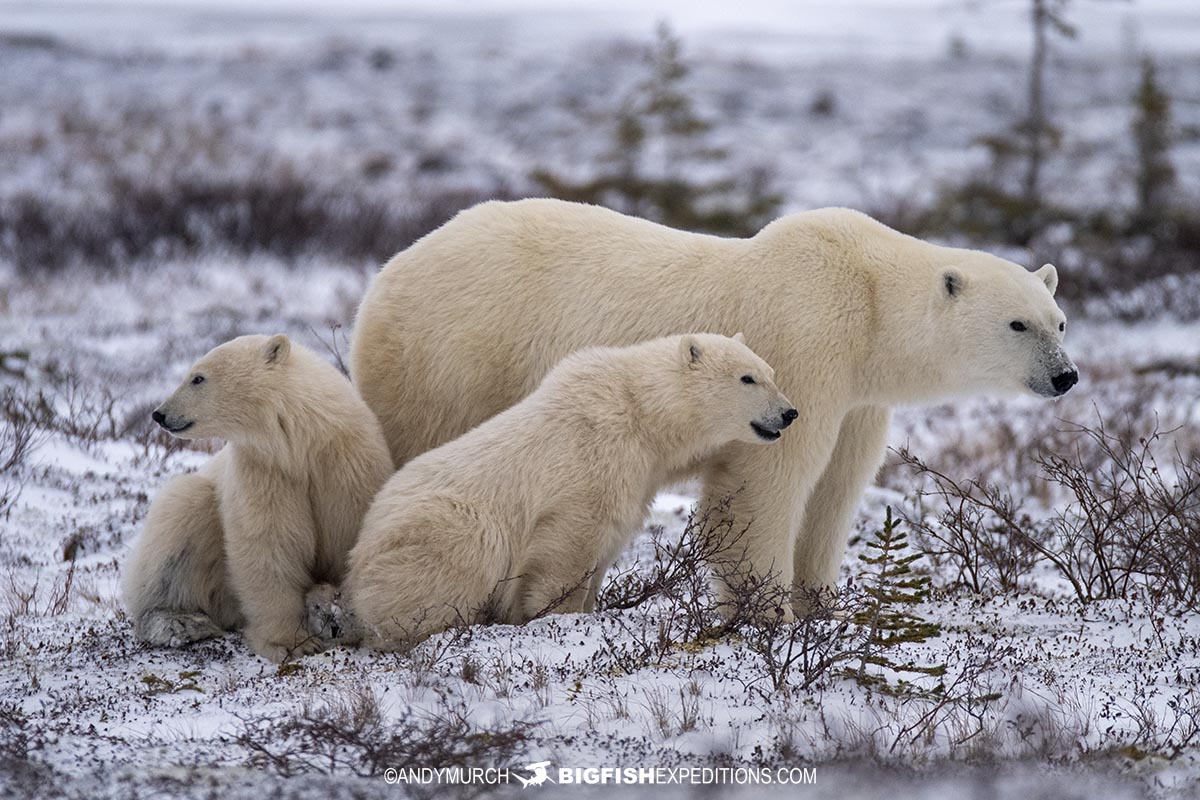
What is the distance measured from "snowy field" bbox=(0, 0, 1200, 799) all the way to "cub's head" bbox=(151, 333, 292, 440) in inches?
32.0

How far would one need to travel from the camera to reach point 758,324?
14.9 feet

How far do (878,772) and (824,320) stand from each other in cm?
179

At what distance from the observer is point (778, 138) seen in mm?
23688

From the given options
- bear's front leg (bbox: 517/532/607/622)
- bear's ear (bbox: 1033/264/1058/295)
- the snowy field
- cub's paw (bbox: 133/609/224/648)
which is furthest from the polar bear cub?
bear's ear (bbox: 1033/264/1058/295)

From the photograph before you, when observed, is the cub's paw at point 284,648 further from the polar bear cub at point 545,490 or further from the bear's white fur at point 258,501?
the polar bear cub at point 545,490

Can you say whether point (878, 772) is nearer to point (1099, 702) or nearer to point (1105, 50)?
point (1099, 702)

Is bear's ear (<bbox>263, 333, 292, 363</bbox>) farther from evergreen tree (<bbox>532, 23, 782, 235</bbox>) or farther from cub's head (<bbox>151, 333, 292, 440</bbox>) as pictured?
evergreen tree (<bbox>532, 23, 782, 235</bbox>)

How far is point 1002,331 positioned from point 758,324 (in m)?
0.87

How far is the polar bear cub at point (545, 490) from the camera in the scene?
4.06m

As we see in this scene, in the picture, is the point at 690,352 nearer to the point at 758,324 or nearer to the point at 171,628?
the point at 758,324

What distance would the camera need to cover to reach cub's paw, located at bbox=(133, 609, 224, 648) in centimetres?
432

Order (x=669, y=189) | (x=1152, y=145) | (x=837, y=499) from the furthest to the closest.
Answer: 1. (x=1152, y=145)
2. (x=669, y=189)
3. (x=837, y=499)

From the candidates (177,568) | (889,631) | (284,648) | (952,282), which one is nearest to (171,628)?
(177,568)

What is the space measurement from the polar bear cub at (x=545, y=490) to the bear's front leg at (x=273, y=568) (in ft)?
0.79
